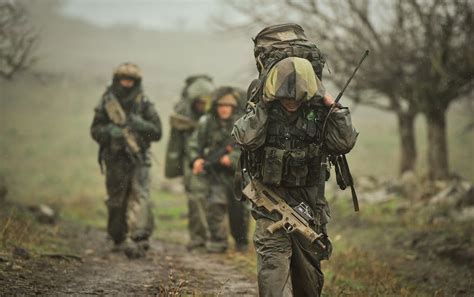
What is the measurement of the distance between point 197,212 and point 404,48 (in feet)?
20.3

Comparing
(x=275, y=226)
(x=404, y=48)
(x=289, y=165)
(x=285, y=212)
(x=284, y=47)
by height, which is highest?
(x=404, y=48)

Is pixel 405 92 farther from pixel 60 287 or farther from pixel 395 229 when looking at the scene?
pixel 60 287

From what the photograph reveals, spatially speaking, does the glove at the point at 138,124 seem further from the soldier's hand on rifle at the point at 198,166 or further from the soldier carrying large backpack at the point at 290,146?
the soldier carrying large backpack at the point at 290,146

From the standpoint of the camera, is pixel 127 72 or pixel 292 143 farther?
pixel 127 72

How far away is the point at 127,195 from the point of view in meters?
8.32

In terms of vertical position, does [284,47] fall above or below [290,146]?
above

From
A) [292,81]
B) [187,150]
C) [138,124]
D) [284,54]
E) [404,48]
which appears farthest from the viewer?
[404,48]

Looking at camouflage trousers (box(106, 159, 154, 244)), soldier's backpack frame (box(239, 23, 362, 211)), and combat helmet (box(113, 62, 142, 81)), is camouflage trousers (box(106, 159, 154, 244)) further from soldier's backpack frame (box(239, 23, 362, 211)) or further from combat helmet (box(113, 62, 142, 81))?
soldier's backpack frame (box(239, 23, 362, 211))

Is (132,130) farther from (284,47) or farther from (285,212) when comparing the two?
(285,212)

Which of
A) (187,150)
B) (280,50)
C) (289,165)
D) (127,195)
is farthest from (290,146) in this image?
(187,150)

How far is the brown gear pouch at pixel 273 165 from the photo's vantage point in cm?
451

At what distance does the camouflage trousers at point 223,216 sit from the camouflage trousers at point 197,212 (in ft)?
1.66

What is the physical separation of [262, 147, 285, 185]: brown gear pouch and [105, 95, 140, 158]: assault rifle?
3855 mm

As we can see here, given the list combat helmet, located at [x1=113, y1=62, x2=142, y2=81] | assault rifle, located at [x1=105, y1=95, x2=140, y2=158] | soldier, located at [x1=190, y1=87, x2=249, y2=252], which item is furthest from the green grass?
combat helmet, located at [x1=113, y1=62, x2=142, y2=81]
